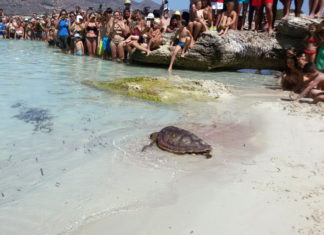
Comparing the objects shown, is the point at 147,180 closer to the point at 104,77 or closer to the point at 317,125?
the point at 317,125

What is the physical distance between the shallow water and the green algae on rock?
424 mm

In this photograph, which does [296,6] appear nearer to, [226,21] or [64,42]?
[226,21]

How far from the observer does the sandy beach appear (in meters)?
2.05

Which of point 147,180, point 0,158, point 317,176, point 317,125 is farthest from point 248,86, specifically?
point 0,158

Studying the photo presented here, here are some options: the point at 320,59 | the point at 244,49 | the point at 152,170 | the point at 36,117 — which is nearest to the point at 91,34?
the point at 244,49

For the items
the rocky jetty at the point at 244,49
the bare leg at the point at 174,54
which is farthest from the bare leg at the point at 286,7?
the bare leg at the point at 174,54

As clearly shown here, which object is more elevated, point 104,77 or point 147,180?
point 104,77

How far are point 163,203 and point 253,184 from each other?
88cm

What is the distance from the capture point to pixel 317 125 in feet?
13.7

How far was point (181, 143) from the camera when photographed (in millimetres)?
3225

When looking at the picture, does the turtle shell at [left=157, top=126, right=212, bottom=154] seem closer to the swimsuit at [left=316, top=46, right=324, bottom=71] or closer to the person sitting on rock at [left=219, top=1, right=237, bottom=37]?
the swimsuit at [left=316, top=46, right=324, bottom=71]

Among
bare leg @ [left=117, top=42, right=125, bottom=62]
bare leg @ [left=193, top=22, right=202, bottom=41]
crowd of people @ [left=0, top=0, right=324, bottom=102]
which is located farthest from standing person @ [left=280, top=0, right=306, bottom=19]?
bare leg @ [left=117, top=42, right=125, bottom=62]

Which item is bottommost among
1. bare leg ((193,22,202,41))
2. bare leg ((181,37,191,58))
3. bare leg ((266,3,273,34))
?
bare leg ((181,37,191,58))

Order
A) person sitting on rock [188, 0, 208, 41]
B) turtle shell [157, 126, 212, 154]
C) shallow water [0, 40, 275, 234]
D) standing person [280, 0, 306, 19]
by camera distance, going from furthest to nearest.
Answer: person sitting on rock [188, 0, 208, 41] < standing person [280, 0, 306, 19] < turtle shell [157, 126, 212, 154] < shallow water [0, 40, 275, 234]
